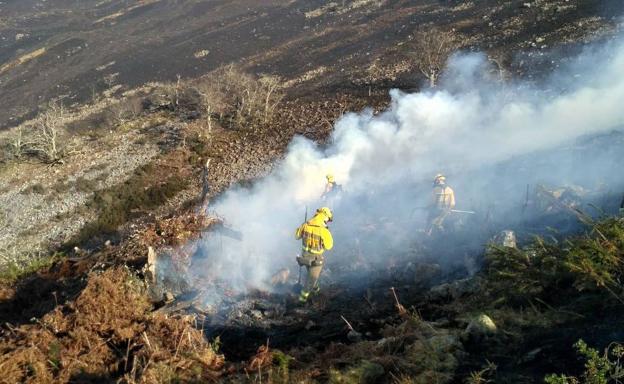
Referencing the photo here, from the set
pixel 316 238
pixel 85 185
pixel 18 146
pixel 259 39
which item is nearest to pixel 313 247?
pixel 316 238

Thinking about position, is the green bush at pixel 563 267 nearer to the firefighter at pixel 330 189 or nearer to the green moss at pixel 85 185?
the firefighter at pixel 330 189

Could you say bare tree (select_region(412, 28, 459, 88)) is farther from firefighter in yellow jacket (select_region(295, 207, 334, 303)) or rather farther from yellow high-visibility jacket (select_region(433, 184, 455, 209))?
firefighter in yellow jacket (select_region(295, 207, 334, 303))

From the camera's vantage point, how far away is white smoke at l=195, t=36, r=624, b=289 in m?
11.8

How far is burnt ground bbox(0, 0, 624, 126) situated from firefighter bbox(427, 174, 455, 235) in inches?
681

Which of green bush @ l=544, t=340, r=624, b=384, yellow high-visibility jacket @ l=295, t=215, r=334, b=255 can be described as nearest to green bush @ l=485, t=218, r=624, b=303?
green bush @ l=544, t=340, r=624, b=384

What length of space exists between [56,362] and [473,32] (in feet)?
117

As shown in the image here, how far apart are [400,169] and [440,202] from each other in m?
4.67

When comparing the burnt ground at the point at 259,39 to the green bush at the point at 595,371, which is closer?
the green bush at the point at 595,371

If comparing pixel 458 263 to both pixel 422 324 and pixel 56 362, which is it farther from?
pixel 56 362

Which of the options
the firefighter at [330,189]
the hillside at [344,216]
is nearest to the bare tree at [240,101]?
the hillside at [344,216]

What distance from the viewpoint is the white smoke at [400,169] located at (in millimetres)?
11844

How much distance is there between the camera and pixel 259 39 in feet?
156

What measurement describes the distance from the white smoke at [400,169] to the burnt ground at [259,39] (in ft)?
32.4

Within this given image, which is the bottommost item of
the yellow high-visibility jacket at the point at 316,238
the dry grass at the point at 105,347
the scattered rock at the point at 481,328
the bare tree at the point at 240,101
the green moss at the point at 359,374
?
the bare tree at the point at 240,101
